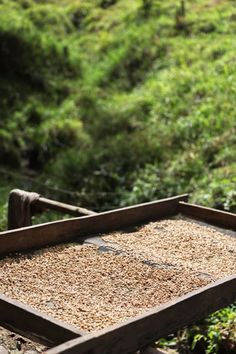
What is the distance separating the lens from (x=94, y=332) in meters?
2.59

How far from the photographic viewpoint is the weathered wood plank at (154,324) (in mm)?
2500

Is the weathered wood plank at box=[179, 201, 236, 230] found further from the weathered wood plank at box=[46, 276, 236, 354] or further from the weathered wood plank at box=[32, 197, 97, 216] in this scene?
the weathered wood plank at box=[46, 276, 236, 354]

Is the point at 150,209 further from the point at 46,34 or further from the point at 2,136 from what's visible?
the point at 46,34

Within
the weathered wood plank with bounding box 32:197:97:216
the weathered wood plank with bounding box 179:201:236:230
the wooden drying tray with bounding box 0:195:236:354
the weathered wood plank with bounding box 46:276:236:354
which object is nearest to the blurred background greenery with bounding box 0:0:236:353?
the weathered wood plank with bounding box 179:201:236:230

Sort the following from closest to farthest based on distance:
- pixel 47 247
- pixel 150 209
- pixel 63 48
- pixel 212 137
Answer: pixel 47 247 < pixel 150 209 < pixel 212 137 < pixel 63 48

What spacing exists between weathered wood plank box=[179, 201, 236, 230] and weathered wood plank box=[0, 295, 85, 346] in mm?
2157

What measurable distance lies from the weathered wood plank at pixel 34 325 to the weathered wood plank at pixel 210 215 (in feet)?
7.08

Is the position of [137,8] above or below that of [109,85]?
above

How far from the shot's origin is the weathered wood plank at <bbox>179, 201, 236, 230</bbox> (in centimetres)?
468

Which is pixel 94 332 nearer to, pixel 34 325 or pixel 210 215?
pixel 34 325

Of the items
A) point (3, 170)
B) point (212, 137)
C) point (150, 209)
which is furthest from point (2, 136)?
point (150, 209)

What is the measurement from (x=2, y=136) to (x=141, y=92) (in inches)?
105

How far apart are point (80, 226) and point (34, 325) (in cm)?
143

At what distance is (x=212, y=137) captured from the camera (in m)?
9.38
